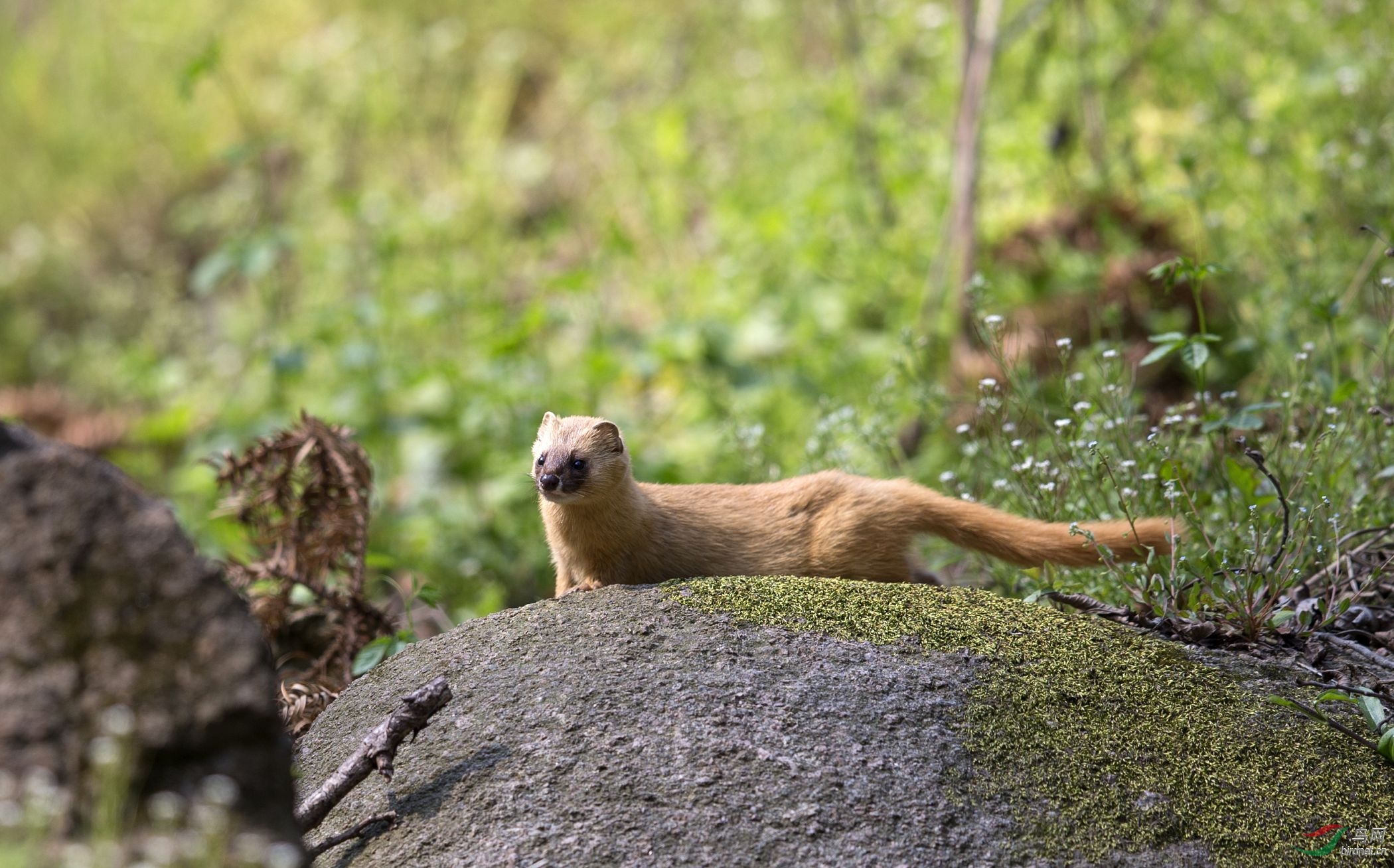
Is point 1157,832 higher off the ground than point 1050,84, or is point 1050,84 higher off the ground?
point 1050,84

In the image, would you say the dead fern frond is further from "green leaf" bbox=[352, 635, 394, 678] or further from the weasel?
the weasel

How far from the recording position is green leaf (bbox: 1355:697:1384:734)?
264 cm

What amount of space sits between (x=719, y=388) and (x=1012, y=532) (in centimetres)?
410

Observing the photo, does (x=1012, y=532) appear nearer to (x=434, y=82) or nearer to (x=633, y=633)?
(x=633, y=633)

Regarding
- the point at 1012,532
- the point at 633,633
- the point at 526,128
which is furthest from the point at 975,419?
the point at 526,128

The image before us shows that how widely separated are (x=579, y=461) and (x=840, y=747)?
4.86 feet

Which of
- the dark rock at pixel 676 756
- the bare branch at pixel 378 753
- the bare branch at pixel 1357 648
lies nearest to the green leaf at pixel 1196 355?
the bare branch at pixel 1357 648

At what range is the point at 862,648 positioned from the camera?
2877 mm

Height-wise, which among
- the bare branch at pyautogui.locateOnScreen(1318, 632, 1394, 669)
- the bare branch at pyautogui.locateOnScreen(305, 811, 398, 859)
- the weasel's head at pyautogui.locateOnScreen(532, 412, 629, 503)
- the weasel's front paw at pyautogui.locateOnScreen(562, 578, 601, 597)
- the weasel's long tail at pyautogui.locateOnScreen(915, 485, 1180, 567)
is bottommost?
the bare branch at pyautogui.locateOnScreen(1318, 632, 1394, 669)

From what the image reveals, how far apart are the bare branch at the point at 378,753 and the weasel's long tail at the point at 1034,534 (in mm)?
1602

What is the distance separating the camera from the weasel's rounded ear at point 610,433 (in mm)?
3871

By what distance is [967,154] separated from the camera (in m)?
6.59

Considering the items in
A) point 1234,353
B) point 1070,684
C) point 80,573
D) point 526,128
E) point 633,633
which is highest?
point 526,128

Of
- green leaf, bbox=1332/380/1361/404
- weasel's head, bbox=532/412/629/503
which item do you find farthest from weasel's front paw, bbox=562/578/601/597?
green leaf, bbox=1332/380/1361/404
